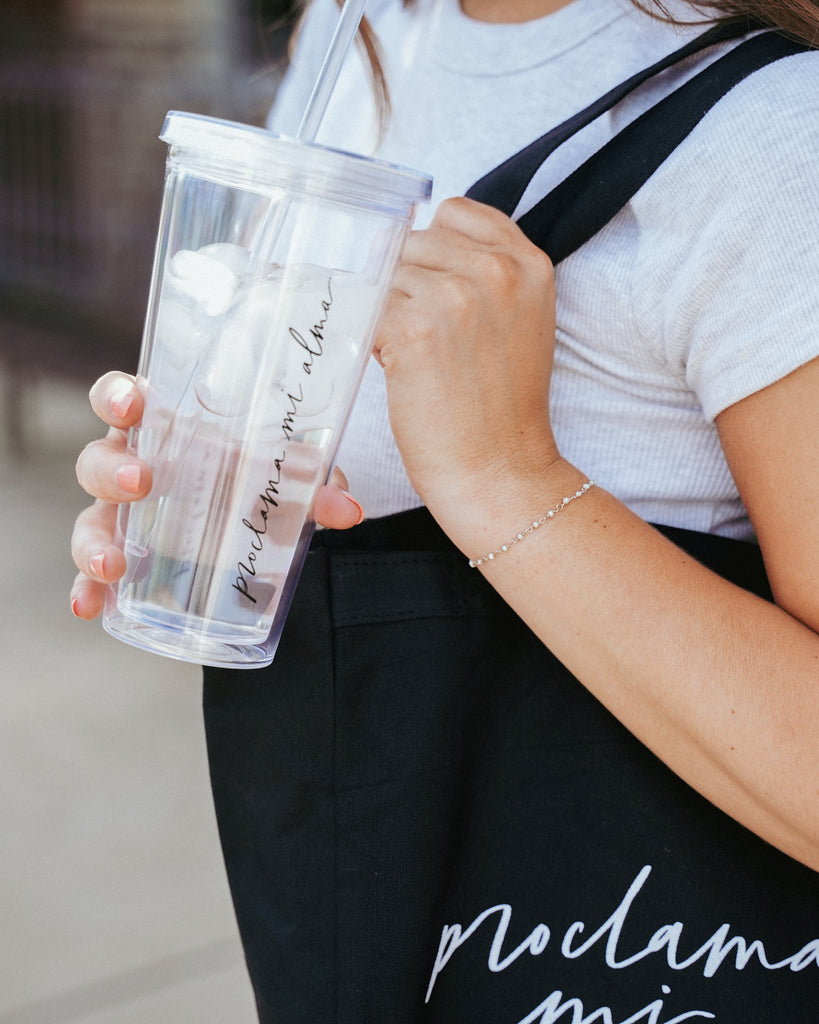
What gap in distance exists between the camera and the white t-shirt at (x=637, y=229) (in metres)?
0.76

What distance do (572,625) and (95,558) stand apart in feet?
1.07

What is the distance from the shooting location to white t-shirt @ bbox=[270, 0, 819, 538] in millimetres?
756

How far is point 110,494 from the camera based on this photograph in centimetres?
76

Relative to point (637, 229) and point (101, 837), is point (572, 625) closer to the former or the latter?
point (637, 229)

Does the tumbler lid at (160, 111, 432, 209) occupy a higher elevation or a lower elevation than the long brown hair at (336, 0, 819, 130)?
lower

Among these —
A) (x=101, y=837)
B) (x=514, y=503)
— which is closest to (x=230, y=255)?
(x=514, y=503)

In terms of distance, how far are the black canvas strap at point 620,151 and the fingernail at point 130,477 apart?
1.08 ft

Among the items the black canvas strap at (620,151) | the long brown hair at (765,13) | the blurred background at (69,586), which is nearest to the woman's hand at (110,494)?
the black canvas strap at (620,151)

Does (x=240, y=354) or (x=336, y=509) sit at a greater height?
(x=240, y=354)

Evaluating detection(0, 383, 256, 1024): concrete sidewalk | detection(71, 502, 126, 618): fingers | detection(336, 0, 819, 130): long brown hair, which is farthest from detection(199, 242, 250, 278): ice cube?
detection(0, 383, 256, 1024): concrete sidewalk

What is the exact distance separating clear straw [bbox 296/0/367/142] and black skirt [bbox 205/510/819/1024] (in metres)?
0.30

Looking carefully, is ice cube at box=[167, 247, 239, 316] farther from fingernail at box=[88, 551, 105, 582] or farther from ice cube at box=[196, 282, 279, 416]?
fingernail at box=[88, 551, 105, 582]

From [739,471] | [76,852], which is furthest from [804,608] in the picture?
[76,852]

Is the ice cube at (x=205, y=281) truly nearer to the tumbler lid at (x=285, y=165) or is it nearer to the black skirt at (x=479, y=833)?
the tumbler lid at (x=285, y=165)
